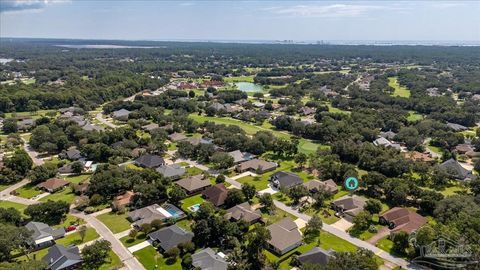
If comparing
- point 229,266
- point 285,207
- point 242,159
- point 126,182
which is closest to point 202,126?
point 242,159

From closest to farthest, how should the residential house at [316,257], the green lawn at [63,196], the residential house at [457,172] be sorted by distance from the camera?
the residential house at [316,257], the green lawn at [63,196], the residential house at [457,172]

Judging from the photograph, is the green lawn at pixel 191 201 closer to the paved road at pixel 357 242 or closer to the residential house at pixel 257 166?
the paved road at pixel 357 242

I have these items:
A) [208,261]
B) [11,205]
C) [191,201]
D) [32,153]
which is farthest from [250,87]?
[208,261]

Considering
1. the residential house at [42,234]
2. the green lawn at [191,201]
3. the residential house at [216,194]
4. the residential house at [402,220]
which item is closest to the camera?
the residential house at [42,234]

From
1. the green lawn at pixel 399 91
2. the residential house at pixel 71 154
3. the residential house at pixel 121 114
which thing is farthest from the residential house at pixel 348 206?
the green lawn at pixel 399 91

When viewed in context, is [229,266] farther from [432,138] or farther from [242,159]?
[432,138]

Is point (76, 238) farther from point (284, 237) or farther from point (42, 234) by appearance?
point (284, 237)
